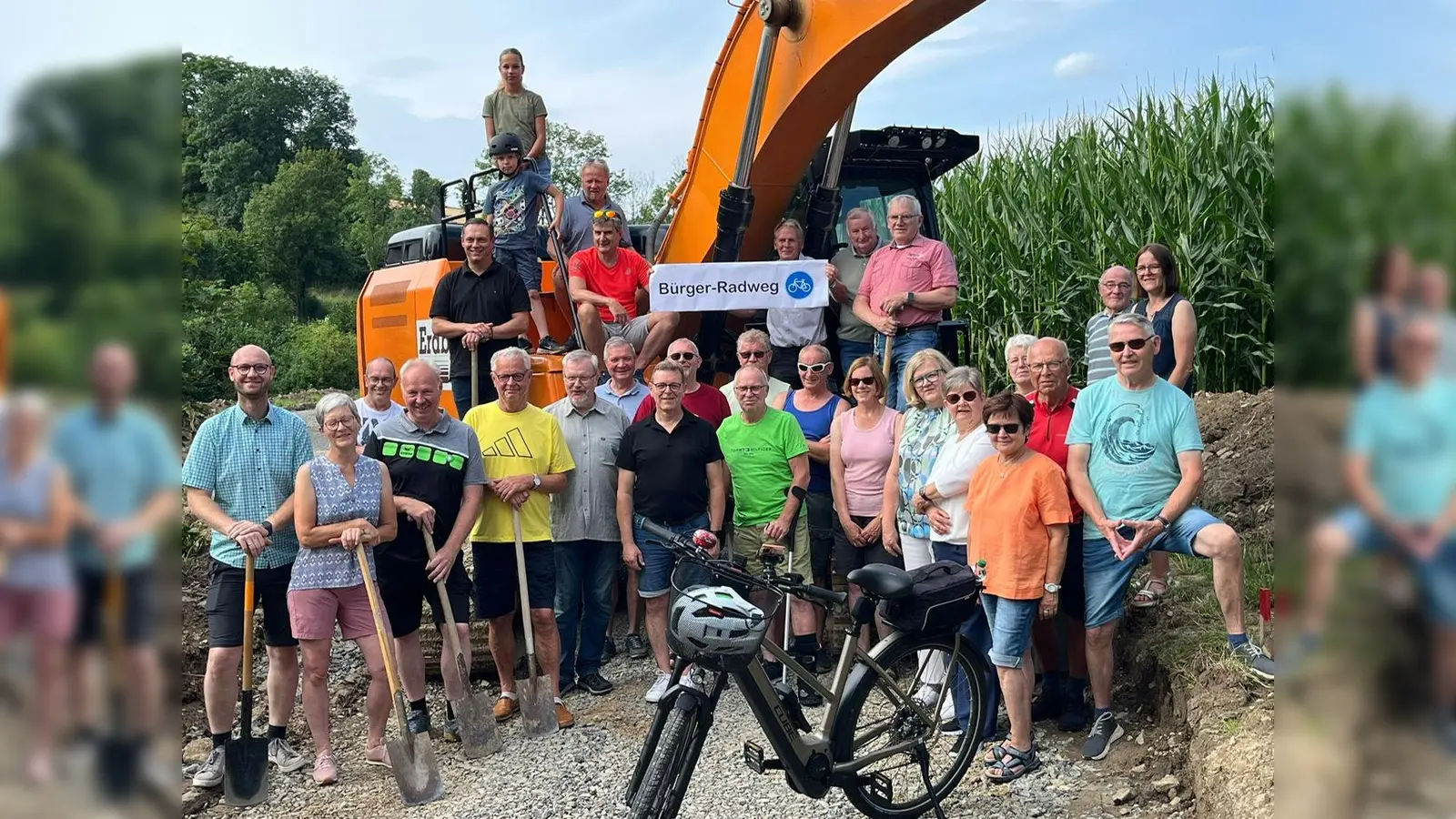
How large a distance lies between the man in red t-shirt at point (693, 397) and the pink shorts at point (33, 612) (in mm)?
6210

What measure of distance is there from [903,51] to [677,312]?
211 cm

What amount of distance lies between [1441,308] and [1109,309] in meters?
6.39

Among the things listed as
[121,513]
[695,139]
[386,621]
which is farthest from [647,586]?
[121,513]

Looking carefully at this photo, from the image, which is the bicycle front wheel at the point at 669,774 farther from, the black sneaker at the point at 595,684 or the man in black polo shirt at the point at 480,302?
the man in black polo shirt at the point at 480,302

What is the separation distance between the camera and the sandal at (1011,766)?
5.21 meters

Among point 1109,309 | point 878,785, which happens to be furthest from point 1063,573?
point 1109,309

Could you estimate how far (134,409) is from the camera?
483 mm

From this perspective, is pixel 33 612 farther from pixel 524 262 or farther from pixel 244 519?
pixel 524 262

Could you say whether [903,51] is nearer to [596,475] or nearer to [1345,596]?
[596,475]

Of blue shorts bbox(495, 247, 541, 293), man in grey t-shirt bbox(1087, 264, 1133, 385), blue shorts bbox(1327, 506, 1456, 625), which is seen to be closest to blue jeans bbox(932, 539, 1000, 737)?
man in grey t-shirt bbox(1087, 264, 1133, 385)

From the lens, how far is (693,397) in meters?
6.85

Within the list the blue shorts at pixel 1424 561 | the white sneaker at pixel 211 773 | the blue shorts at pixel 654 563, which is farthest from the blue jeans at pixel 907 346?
the blue shorts at pixel 1424 561

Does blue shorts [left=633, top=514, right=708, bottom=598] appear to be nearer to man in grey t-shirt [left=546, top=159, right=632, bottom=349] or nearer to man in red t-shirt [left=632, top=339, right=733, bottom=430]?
man in red t-shirt [left=632, top=339, right=733, bottom=430]

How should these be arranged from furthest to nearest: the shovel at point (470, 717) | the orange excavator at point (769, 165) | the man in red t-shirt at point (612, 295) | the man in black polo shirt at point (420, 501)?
1. the man in red t-shirt at point (612, 295)
2. the orange excavator at point (769, 165)
3. the shovel at point (470, 717)
4. the man in black polo shirt at point (420, 501)
